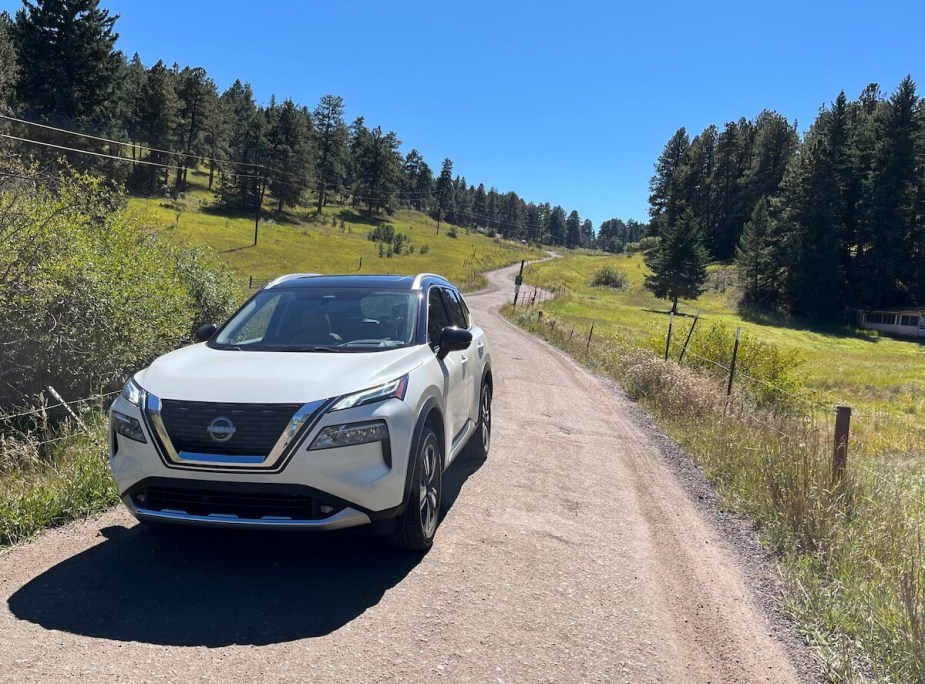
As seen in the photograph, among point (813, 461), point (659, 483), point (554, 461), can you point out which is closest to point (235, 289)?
point (554, 461)

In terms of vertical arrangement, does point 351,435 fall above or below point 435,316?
below

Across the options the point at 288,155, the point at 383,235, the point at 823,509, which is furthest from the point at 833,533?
the point at 288,155

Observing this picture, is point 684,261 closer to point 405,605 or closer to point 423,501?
point 423,501

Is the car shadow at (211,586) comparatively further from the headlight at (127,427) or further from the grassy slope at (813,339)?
the grassy slope at (813,339)

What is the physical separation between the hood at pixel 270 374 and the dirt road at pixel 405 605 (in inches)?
44.0

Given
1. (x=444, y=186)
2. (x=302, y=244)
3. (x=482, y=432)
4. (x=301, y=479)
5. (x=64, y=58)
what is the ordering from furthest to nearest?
(x=444, y=186) → (x=302, y=244) → (x=64, y=58) → (x=482, y=432) → (x=301, y=479)

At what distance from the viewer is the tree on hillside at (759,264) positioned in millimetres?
69062

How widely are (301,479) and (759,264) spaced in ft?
245

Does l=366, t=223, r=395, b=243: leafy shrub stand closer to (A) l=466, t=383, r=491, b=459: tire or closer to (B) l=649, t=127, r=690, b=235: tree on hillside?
(B) l=649, t=127, r=690, b=235: tree on hillside

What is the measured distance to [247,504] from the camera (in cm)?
355

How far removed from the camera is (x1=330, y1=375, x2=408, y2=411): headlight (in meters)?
3.62

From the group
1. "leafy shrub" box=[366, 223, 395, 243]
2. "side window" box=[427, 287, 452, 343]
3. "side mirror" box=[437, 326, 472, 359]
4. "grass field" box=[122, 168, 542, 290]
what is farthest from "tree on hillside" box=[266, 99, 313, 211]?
"side mirror" box=[437, 326, 472, 359]

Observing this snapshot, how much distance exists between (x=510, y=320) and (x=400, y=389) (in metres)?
29.7

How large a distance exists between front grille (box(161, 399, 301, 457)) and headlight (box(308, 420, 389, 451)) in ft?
0.69
